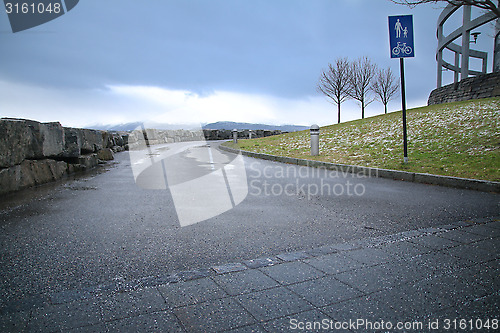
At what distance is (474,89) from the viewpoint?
2745 cm

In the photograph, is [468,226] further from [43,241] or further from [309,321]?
[43,241]

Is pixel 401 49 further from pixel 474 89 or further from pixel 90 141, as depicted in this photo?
pixel 474 89

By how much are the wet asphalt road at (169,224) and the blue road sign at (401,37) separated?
4072 mm

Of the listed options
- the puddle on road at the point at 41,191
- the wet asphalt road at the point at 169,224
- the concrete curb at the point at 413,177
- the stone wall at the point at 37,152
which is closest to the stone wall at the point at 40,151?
the stone wall at the point at 37,152

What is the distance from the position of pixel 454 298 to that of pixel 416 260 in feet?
2.42

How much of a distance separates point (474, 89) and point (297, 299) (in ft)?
103

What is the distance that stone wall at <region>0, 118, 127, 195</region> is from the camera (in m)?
6.35

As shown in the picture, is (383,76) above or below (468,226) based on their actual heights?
above

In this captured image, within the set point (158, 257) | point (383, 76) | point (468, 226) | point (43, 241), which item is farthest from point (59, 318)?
point (383, 76)

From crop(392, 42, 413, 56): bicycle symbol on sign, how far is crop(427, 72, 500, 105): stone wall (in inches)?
808

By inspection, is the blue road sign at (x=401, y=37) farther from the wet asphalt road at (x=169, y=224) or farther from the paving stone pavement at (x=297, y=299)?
the paving stone pavement at (x=297, y=299)

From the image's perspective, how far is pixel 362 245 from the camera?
3588 mm

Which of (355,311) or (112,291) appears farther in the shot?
(112,291)

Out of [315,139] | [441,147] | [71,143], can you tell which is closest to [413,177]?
[441,147]
